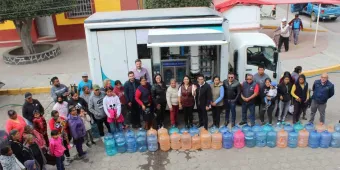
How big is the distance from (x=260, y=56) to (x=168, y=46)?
2618 mm

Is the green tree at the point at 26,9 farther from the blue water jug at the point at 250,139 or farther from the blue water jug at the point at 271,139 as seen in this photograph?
the blue water jug at the point at 271,139

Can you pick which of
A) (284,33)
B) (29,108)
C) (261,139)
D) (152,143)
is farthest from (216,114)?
(284,33)

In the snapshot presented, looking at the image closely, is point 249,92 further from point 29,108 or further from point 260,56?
point 29,108

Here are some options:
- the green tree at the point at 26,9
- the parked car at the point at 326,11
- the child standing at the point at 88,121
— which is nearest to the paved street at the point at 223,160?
the child standing at the point at 88,121

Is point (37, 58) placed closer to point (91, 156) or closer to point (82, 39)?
point (82, 39)

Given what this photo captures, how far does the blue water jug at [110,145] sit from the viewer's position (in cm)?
685

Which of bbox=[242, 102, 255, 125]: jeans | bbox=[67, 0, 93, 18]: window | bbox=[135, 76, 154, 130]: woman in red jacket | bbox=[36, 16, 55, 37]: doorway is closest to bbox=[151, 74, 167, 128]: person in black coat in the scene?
bbox=[135, 76, 154, 130]: woman in red jacket

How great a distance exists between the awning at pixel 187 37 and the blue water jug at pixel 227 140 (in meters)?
1.98

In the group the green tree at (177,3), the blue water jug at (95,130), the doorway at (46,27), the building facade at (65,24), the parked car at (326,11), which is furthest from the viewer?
the parked car at (326,11)

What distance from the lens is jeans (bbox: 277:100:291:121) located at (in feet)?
24.6

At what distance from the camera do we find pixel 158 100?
24.2ft

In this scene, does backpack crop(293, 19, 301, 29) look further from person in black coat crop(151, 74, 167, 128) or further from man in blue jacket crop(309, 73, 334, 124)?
person in black coat crop(151, 74, 167, 128)

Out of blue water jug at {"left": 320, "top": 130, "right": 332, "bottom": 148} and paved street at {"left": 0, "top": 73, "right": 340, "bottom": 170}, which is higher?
blue water jug at {"left": 320, "top": 130, "right": 332, "bottom": 148}

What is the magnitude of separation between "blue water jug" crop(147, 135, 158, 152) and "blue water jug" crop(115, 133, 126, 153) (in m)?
0.54
